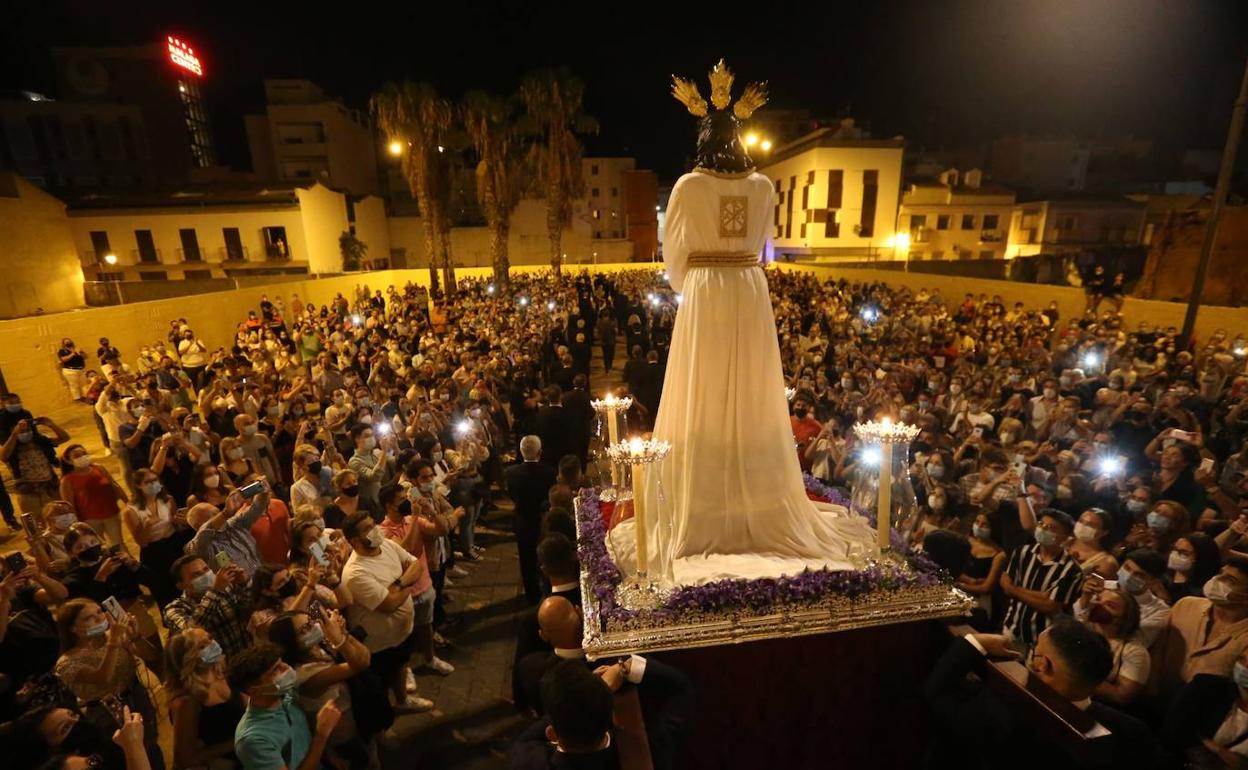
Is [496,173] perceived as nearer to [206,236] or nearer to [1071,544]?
[206,236]

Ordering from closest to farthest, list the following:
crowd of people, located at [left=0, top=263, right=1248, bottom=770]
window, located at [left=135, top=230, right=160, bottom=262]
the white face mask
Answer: crowd of people, located at [left=0, top=263, right=1248, bottom=770], the white face mask, window, located at [left=135, top=230, right=160, bottom=262]

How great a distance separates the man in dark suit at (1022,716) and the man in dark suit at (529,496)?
154 inches

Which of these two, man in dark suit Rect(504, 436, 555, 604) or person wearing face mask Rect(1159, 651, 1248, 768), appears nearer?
person wearing face mask Rect(1159, 651, 1248, 768)

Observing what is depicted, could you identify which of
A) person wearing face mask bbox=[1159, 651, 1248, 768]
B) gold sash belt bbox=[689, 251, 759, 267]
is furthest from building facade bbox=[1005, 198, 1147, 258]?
person wearing face mask bbox=[1159, 651, 1248, 768]

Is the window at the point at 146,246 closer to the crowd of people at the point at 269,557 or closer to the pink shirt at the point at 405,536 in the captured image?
the crowd of people at the point at 269,557

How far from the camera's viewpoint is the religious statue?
3.73 meters

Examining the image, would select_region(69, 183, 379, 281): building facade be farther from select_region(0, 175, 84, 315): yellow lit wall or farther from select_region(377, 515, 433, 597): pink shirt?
select_region(377, 515, 433, 597): pink shirt

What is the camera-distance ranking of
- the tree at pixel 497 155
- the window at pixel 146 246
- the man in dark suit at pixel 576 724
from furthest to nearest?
the window at pixel 146 246
the tree at pixel 497 155
the man in dark suit at pixel 576 724

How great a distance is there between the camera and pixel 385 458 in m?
6.33

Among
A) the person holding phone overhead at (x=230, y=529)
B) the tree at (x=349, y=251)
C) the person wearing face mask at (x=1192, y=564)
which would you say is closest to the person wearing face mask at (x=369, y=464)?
the person holding phone overhead at (x=230, y=529)

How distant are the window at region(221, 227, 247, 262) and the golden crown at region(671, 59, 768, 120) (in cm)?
3072

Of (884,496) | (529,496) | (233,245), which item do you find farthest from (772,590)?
(233,245)

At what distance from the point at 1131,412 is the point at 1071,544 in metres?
4.24

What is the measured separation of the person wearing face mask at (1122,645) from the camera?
A: 307cm
